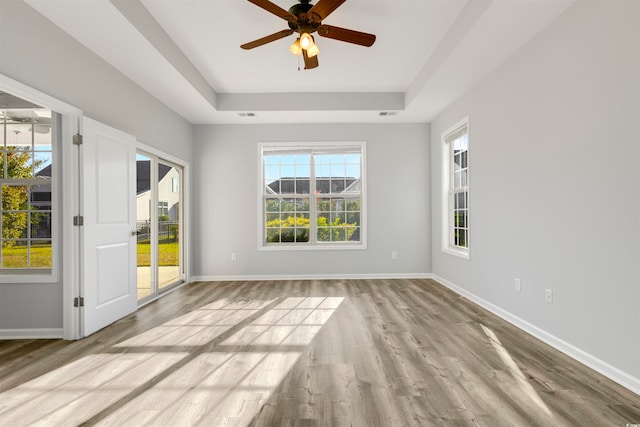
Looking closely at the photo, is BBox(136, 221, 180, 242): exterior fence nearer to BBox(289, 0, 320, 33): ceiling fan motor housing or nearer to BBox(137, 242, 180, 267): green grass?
BBox(137, 242, 180, 267): green grass

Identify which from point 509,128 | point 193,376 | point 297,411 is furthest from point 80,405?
point 509,128

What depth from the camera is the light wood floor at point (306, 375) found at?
178 cm

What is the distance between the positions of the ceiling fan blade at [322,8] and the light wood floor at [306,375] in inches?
106

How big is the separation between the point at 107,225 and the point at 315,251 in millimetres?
3212

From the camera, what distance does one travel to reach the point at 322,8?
2.42 meters

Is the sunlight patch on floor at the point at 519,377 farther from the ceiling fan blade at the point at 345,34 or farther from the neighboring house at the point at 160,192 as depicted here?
the neighboring house at the point at 160,192

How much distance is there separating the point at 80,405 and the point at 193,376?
2.06 feet

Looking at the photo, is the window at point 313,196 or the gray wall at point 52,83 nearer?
the gray wall at point 52,83

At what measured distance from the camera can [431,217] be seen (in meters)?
5.61

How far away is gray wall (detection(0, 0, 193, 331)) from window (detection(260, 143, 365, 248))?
2316 millimetres

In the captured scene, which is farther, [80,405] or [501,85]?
[501,85]

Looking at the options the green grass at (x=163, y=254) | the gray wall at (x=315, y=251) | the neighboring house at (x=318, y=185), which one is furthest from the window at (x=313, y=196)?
the green grass at (x=163, y=254)

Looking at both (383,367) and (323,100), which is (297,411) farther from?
(323,100)

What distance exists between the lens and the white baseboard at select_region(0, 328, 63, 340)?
2.87 m
